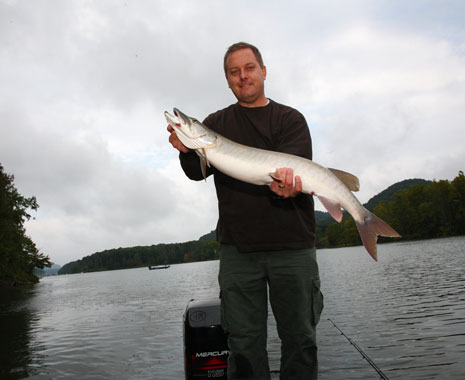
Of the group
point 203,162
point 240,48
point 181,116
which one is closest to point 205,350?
point 203,162

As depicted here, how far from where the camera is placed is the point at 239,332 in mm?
3078

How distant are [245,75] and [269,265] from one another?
1.63 metres

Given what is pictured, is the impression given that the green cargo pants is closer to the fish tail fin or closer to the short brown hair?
the fish tail fin

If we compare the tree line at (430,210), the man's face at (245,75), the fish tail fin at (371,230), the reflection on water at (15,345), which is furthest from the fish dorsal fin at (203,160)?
the tree line at (430,210)

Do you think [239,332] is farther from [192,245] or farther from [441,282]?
[192,245]

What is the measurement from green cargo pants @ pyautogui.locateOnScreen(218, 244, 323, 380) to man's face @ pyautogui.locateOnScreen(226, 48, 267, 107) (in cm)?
139

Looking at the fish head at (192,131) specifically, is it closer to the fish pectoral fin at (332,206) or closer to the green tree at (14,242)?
the fish pectoral fin at (332,206)

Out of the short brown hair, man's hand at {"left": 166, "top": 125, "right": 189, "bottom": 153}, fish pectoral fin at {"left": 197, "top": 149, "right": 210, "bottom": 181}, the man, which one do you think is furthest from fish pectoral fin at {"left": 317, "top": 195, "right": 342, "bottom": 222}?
the short brown hair

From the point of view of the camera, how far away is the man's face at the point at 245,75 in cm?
339

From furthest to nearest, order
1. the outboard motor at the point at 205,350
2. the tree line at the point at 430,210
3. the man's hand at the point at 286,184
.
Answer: the tree line at the point at 430,210
the outboard motor at the point at 205,350
the man's hand at the point at 286,184

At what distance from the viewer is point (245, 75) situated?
3.38 metres

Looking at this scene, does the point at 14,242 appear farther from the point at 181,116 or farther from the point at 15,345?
the point at 181,116

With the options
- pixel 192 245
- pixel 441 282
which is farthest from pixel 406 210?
pixel 192 245

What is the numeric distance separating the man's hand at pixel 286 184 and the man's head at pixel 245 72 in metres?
0.86
